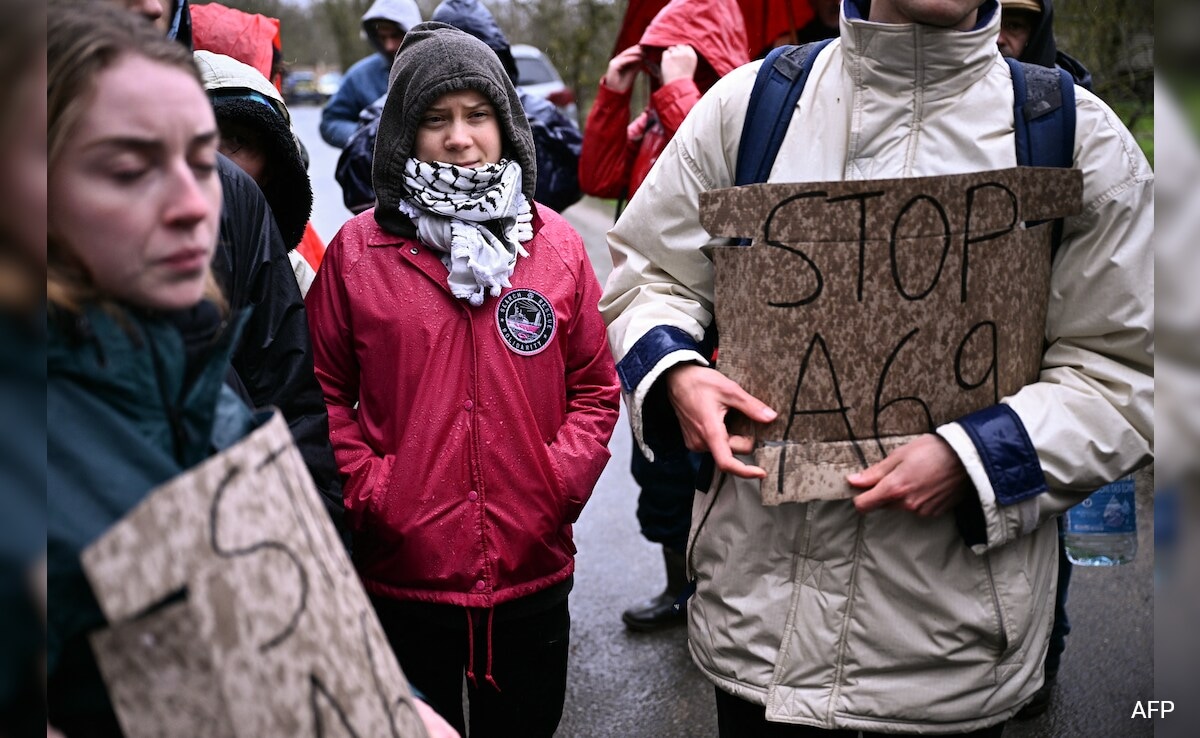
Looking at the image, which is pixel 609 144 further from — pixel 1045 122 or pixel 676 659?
pixel 1045 122

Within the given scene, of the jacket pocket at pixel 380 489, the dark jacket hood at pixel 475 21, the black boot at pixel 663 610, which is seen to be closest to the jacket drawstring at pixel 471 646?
the jacket pocket at pixel 380 489

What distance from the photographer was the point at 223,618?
3.46ft

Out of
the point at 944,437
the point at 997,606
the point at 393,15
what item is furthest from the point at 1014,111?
the point at 393,15

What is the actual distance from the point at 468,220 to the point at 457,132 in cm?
22

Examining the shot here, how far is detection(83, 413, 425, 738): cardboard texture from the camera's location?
3.33 feet

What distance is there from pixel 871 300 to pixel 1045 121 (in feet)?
1.43

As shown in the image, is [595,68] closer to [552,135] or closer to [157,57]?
[552,135]

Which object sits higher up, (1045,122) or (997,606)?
(1045,122)

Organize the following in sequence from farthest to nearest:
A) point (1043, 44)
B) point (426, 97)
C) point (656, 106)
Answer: point (656, 106), point (1043, 44), point (426, 97)

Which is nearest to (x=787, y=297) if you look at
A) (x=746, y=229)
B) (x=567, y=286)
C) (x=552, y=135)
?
(x=746, y=229)

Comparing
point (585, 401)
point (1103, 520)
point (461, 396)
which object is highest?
point (461, 396)

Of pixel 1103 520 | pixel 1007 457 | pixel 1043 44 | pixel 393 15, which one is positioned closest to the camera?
pixel 1007 457

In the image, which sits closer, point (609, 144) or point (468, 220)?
point (468, 220)

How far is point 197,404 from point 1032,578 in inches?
55.6
